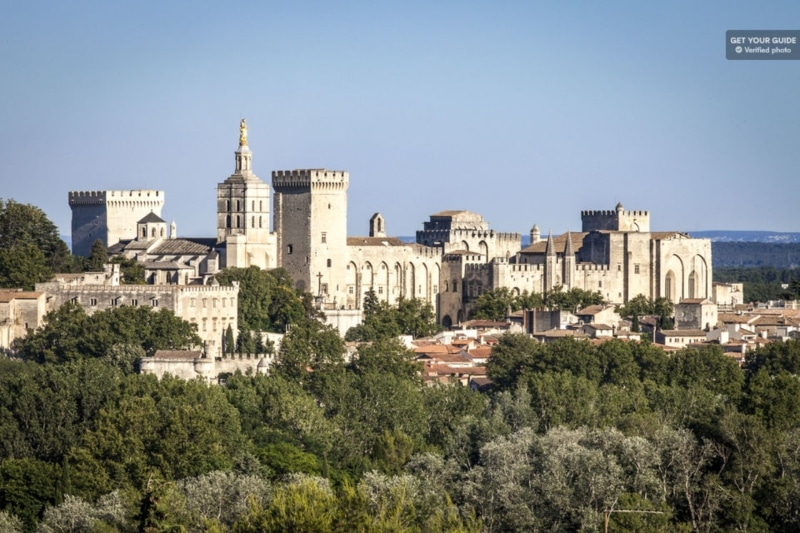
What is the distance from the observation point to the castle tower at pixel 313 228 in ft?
327

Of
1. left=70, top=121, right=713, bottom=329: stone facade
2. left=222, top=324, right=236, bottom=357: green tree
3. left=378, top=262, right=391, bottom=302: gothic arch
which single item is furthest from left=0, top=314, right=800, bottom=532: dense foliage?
left=378, top=262, right=391, bottom=302: gothic arch

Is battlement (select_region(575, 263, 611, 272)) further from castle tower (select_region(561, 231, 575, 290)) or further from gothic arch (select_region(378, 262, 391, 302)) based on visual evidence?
gothic arch (select_region(378, 262, 391, 302))

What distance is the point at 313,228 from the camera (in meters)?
100

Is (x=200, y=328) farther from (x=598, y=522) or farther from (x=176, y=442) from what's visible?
(x=598, y=522)

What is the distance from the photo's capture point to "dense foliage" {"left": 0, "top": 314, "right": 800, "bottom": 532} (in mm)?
45688

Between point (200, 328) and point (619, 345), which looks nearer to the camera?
point (619, 345)

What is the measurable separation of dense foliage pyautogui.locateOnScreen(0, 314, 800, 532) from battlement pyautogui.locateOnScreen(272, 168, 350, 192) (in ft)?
99.2

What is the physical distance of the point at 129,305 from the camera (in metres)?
79.6

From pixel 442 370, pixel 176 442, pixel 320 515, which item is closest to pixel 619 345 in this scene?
pixel 442 370

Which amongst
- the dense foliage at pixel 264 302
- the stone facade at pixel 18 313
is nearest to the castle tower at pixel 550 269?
the dense foliage at pixel 264 302

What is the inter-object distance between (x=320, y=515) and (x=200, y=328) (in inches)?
1767

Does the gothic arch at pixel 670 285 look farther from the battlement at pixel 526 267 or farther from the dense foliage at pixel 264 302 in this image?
the dense foliage at pixel 264 302

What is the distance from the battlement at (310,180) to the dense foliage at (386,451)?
3025cm

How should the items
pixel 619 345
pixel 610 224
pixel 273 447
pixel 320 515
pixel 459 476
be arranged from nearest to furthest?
pixel 320 515 < pixel 459 476 < pixel 273 447 < pixel 619 345 < pixel 610 224
